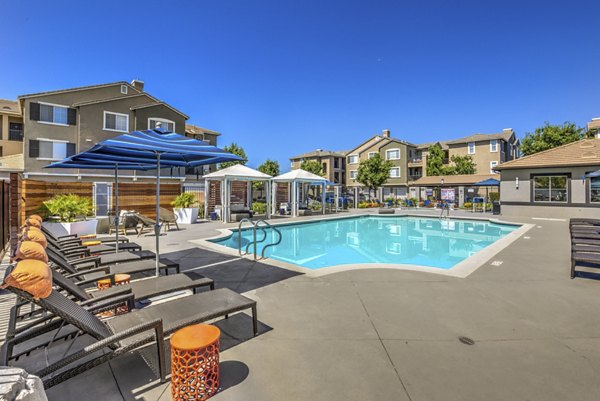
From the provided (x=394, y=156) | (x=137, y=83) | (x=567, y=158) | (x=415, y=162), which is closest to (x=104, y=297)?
(x=567, y=158)

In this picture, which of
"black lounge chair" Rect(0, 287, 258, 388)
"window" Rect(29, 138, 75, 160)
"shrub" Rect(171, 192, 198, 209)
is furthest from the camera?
"window" Rect(29, 138, 75, 160)

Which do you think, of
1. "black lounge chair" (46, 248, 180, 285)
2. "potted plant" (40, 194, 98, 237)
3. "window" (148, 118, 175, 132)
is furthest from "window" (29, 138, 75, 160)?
"black lounge chair" (46, 248, 180, 285)

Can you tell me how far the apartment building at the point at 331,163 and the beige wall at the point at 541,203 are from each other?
27190mm

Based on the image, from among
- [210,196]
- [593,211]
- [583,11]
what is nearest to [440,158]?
[593,211]

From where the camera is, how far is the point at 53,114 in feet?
65.9

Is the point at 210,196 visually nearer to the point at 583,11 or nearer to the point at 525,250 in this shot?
the point at 525,250

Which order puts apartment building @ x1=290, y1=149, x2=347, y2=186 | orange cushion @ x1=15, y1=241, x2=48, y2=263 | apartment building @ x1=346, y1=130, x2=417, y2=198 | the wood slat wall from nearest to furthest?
orange cushion @ x1=15, y1=241, x2=48, y2=263, the wood slat wall, apartment building @ x1=346, y1=130, x2=417, y2=198, apartment building @ x1=290, y1=149, x2=347, y2=186

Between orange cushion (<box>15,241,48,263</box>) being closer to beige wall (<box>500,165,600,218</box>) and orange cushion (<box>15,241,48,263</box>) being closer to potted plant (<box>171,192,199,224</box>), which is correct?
potted plant (<box>171,192,199,224</box>)

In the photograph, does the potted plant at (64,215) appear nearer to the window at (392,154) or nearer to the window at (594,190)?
the window at (594,190)

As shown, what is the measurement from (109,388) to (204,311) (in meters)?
0.90

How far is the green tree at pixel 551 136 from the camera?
28969 millimetres

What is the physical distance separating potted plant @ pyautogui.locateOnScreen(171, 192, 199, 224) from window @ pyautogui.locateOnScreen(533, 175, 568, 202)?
799 inches

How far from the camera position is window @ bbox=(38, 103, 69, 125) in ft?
64.6

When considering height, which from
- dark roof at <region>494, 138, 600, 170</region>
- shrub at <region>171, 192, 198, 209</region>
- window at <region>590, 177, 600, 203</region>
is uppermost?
dark roof at <region>494, 138, 600, 170</region>
